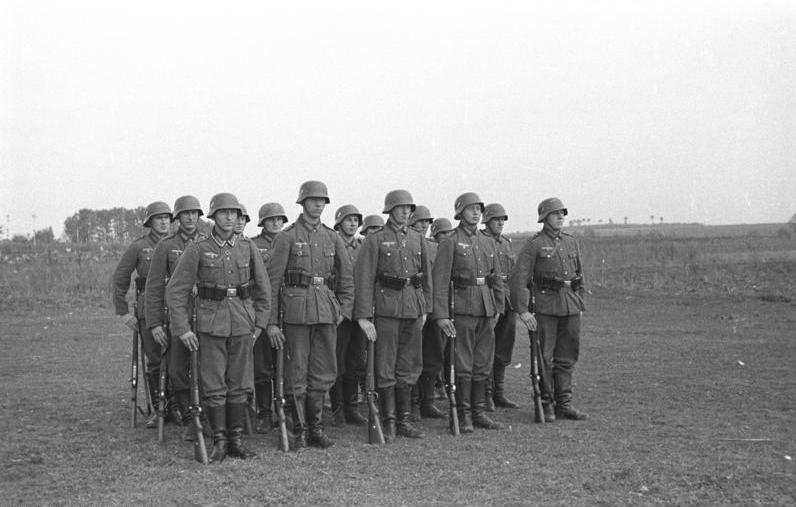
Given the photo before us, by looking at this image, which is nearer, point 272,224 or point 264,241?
point 264,241

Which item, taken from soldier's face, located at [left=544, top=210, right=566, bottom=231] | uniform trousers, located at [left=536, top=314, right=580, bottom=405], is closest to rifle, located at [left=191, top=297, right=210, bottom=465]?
uniform trousers, located at [left=536, top=314, right=580, bottom=405]

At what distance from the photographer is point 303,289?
7.41 meters

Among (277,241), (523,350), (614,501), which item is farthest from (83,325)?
(614,501)

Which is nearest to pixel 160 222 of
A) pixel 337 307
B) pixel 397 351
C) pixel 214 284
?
pixel 214 284

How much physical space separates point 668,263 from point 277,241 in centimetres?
2765

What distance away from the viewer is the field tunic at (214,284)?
6.86 meters

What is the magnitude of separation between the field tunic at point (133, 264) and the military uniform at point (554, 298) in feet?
13.9

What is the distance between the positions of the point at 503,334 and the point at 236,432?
4022mm

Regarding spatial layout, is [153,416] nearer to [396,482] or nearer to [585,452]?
[396,482]

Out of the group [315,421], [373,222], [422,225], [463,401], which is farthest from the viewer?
[422,225]

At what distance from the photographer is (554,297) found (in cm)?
861

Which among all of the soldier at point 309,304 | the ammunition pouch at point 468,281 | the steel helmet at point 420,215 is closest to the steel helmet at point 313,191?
the soldier at point 309,304

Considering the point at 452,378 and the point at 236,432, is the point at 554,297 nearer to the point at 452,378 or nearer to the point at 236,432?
the point at 452,378

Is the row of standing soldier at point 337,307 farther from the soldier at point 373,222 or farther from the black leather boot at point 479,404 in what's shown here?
the soldier at point 373,222
